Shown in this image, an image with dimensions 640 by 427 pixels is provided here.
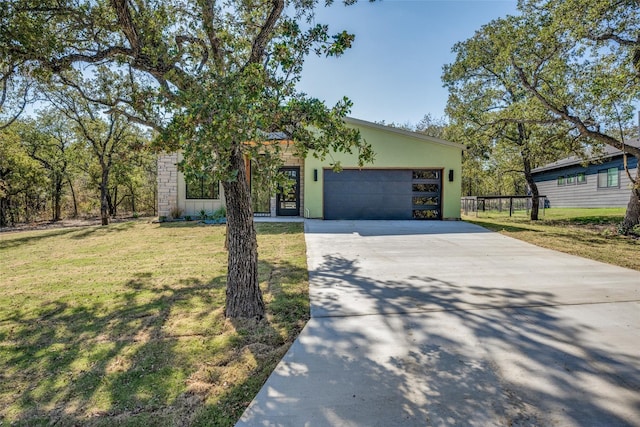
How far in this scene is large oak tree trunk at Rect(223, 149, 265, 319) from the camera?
11.8 ft

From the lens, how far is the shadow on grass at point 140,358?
2174 millimetres

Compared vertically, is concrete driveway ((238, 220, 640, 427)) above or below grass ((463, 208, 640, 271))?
below

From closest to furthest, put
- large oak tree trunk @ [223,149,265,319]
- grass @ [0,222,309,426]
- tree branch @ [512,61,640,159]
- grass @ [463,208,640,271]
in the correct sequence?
grass @ [0,222,309,426]
large oak tree trunk @ [223,149,265,319]
grass @ [463,208,640,271]
tree branch @ [512,61,640,159]

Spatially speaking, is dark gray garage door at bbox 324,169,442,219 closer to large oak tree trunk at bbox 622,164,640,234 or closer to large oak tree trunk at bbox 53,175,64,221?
large oak tree trunk at bbox 622,164,640,234

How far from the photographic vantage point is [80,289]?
15.3 feet

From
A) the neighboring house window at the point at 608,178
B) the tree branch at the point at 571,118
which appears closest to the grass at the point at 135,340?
the tree branch at the point at 571,118

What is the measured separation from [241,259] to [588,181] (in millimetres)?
21348

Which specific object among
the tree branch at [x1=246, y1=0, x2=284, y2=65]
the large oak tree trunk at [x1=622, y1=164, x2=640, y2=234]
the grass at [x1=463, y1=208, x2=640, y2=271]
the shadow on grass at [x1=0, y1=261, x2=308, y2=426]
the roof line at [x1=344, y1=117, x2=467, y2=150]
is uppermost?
the roof line at [x1=344, y1=117, x2=467, y2=150]

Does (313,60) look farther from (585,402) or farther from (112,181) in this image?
(112,181)

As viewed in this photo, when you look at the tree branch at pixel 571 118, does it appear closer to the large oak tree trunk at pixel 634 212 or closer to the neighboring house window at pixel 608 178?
the large oak tree trunk at pixel 634 212

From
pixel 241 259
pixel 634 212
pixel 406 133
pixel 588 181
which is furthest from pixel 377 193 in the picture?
pixel 588 181

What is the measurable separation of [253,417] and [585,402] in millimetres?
2146

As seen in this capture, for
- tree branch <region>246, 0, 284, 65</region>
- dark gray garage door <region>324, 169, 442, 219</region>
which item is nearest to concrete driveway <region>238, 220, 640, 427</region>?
tree branch <region>246, 0, 284, 65</region>

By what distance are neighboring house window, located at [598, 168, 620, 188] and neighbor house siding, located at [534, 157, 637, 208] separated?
6.2 inches
